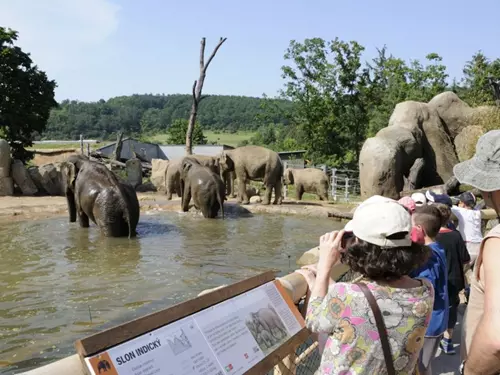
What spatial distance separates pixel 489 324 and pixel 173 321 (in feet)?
3.71

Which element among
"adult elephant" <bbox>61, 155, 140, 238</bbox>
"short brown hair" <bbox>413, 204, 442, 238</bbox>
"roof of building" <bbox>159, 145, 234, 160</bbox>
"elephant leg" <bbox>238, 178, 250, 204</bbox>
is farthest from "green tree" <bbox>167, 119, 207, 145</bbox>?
"short brown hair" <bbox>413, 204, 442, 238</bbox>

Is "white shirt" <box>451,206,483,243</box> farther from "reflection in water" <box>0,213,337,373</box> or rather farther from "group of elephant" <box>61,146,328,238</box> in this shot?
"group of elephant" <box>61,146,328,238</box>

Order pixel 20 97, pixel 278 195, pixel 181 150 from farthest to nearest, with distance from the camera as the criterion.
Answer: pixel 181 150 < pixel 20 97 < pixel 278 195

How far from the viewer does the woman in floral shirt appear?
2209 mm

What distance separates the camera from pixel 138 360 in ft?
6.30

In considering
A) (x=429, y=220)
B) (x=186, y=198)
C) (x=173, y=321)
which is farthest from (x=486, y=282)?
(x=186, y=198)

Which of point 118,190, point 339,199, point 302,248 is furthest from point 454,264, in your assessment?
point 339,199

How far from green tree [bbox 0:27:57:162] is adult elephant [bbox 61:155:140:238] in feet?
47.1

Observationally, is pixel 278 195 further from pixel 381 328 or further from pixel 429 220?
pixel 381 328

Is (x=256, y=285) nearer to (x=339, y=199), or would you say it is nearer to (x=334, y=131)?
(x=339, y=199)

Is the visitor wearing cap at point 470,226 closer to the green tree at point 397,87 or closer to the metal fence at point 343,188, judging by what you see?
the metal fence at point 343,188

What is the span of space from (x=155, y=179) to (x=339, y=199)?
8409mm

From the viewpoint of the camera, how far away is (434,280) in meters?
3.89

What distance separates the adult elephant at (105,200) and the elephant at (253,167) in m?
7.70
